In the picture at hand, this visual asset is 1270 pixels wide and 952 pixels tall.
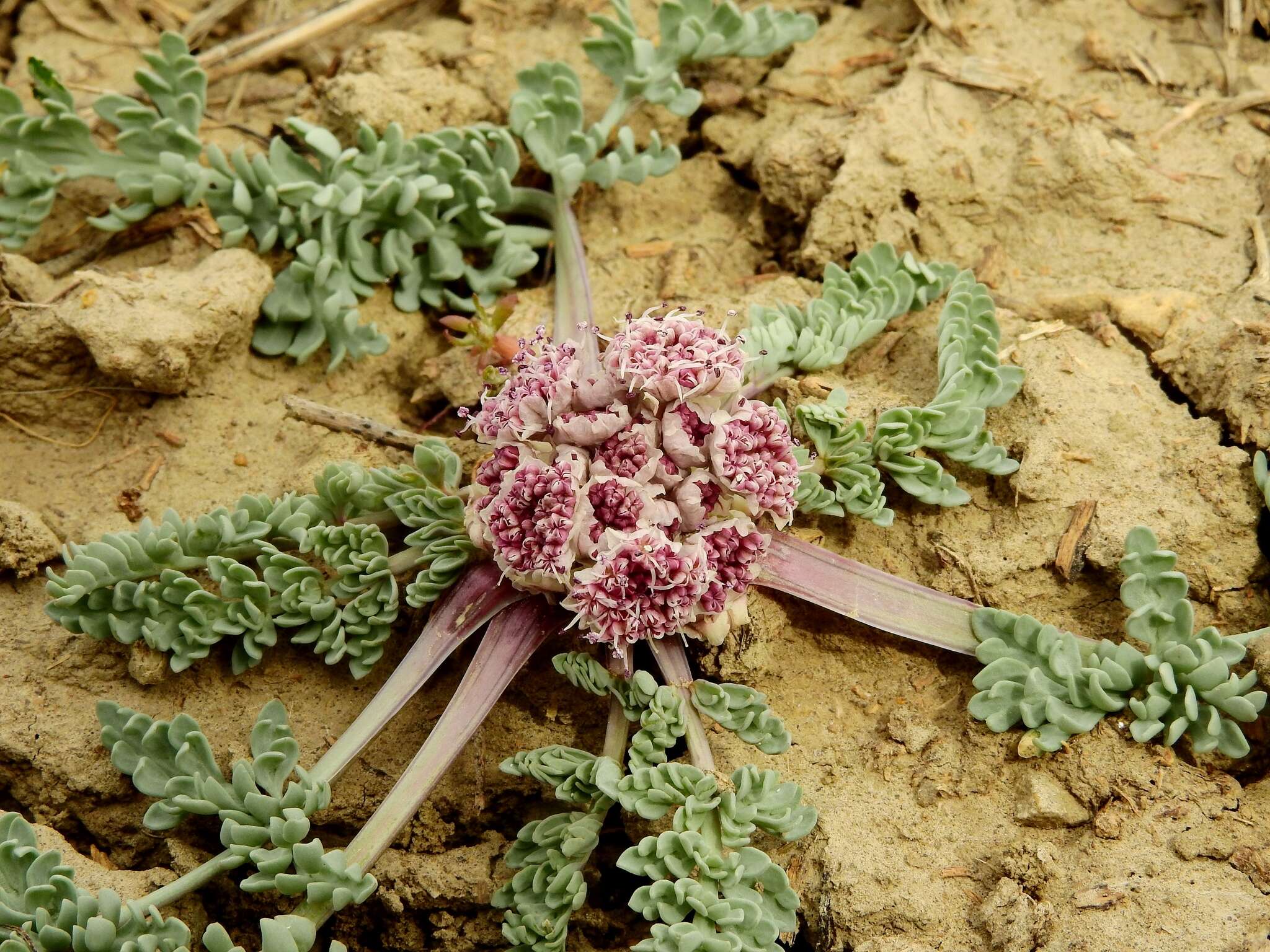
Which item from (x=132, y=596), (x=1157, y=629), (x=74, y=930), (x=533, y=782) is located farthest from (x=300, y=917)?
(x=1157, y=629)

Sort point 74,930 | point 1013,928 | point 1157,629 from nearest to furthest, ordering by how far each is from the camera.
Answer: point 74,930, point 1013,928, point 1157,629

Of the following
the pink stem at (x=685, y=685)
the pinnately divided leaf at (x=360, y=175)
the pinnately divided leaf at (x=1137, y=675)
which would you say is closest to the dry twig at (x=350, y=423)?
the pinnately divided leaf at (x=360, y=175)

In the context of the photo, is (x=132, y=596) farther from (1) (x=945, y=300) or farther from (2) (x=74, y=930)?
(1) (x=945, y=300)

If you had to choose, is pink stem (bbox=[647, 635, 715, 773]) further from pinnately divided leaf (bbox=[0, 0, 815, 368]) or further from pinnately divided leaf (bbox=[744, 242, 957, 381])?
pinnately divided leaf (bbox=[0, 0, 815, 368])

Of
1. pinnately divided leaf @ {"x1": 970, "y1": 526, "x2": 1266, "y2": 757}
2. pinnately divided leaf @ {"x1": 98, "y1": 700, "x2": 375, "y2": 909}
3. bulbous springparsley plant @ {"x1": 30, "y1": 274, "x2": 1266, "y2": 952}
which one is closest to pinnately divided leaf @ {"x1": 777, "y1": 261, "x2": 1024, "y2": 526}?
bulbous springparsley plant @ {"x1": 30, "y1": 274, "x2": 1266, "y2": 952}

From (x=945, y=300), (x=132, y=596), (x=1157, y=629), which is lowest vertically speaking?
(x=132, y=596)

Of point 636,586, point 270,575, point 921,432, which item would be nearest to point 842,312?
point 921,432

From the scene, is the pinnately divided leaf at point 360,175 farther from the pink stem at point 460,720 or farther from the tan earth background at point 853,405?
the pink stem at point 460,720
